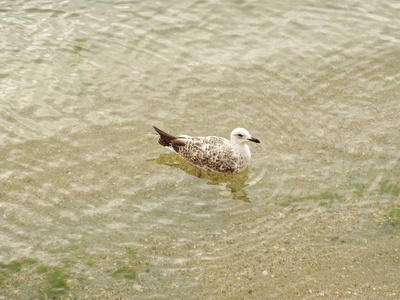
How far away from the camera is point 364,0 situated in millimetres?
15227

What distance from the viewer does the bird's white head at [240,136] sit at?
9758 mm

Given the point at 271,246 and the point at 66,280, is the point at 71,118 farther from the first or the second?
the point at 271,246

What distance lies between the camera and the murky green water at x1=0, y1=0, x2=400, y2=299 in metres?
7.79

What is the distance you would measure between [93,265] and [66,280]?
1.47 ft

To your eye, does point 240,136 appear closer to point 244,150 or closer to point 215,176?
point 244,150

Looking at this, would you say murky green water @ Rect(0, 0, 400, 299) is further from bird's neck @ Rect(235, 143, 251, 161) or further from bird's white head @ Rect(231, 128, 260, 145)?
bird's white head @ Rect(231, 128, 260, 145)

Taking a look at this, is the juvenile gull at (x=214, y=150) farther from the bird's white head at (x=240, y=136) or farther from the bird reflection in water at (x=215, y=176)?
the bird reflection in water at (x=215, y=176)

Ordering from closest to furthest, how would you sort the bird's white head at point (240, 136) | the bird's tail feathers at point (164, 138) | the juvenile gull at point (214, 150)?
the bird's white head at point (240, 136) → the juvenile gull at point (214, 150) → the bird's tail feathers at point (164, 138)

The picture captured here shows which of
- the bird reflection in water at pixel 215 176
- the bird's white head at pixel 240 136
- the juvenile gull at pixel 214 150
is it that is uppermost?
the bird's white head at pixel 240 136

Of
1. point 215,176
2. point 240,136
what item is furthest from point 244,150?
point 215,176

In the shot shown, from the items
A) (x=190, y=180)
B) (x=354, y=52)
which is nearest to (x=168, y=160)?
(x=190, y=180)

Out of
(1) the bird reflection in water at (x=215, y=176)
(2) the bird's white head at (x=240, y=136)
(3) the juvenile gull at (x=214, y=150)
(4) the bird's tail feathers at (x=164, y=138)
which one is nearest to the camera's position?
(1) the bird reflection in water at (x=215, y=176)

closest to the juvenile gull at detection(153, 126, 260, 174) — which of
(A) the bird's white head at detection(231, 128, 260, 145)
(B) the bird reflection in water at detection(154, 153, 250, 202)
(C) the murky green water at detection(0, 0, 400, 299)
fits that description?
(A) the bird's white head at detection(231, 128, 260, 145)

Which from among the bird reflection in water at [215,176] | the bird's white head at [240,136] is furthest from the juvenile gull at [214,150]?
the bird reflection in water at [215,176]
